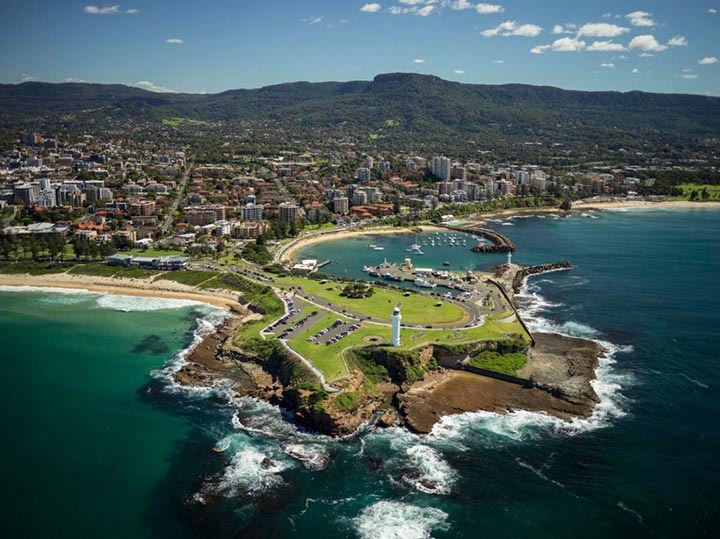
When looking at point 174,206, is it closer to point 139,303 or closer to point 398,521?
point 139,303

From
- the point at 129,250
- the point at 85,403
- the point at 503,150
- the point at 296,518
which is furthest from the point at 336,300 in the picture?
the point at 503,150

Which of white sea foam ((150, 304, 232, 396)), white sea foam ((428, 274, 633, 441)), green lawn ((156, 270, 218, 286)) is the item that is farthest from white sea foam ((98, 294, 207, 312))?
white sea foam ((428, 274, 633, 441))

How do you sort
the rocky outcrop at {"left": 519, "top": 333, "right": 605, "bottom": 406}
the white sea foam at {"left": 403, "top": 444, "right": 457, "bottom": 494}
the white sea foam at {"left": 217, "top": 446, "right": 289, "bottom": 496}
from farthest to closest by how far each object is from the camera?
the rocky outcrop at {"left": 519, "top": 333, "right": 605, "bottom": 406} → the white sea foam at {"left": 403, "top": 444, "right": 457, "bottom": 494} → the white sea foam at {"left": 217, "top": 446, "right": 289, "bottom": 496}

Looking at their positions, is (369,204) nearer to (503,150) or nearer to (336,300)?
(336,300)

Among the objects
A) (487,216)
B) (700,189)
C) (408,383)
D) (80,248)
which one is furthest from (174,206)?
(700,189)

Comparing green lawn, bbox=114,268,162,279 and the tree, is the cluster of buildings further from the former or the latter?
green lawn, bbox=114,268,162,279

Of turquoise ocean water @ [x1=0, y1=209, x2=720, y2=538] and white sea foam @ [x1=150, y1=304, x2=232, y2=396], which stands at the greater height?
white sea foam @ [x1=150, y1=304, x2=232, y2=396]

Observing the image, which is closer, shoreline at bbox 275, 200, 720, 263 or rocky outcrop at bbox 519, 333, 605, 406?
rocky outcrop at bbox 519, 333, 605, 406
